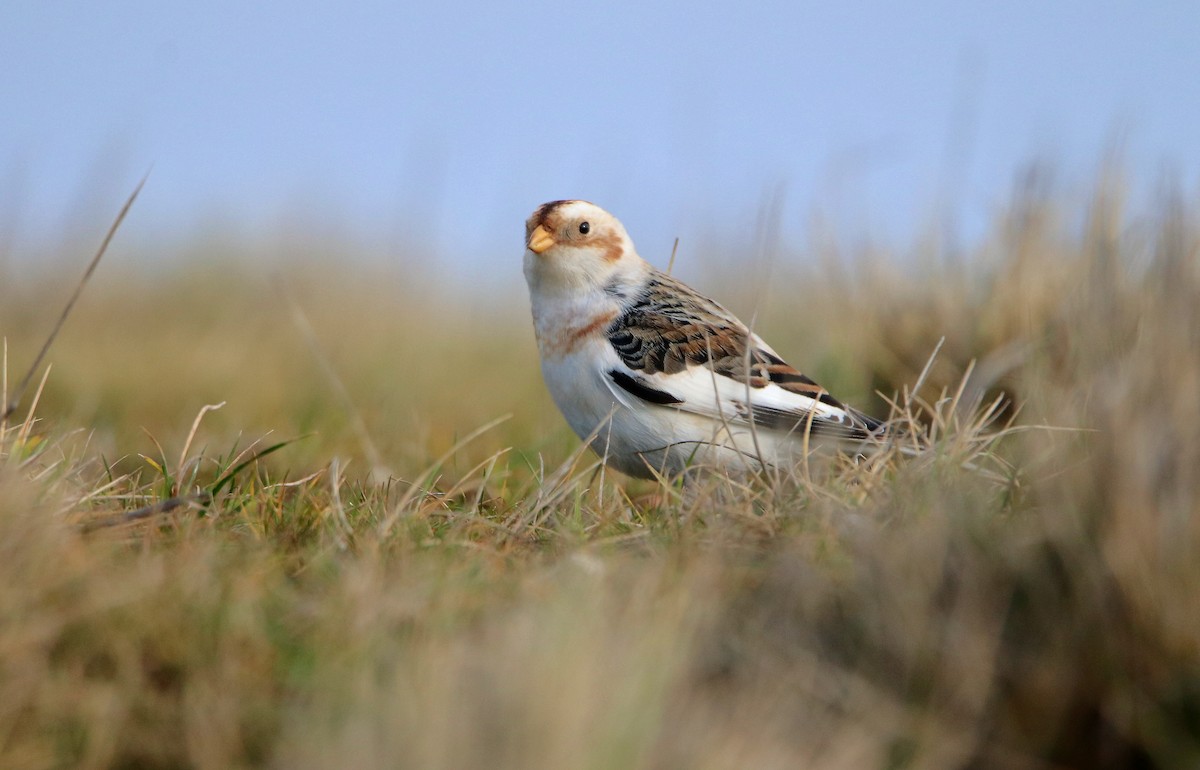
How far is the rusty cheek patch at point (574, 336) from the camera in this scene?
356 centimetres

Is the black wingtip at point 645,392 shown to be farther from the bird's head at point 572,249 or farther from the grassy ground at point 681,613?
the grassy ground at point 681,613

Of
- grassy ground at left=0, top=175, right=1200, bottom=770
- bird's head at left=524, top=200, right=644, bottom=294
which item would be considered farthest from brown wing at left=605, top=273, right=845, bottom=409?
grassy ground at left=0, top=175, right=1200, bottom=770

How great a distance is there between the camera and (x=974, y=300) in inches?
198

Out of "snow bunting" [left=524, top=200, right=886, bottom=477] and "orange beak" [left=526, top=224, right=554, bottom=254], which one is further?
"orange beak" [left=526, top=224, right=554, bottom=254]

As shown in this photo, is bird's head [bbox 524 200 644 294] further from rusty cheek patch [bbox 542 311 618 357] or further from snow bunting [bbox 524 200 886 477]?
rusty cheek patch [bbox 542 311 618 357]

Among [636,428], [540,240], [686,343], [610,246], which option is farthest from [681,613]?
[610,246]

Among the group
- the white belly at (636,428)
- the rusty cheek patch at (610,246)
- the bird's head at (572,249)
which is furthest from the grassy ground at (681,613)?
the rusty cheek patch at (610,246)

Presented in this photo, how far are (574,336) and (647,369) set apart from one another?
30 centimetres

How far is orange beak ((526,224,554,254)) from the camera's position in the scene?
3.69 metres

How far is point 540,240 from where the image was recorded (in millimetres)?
3715

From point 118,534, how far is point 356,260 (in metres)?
7.94

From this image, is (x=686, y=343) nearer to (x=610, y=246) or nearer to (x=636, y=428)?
(x=636, y=428)

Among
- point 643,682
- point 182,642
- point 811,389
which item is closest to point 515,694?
point 643,682

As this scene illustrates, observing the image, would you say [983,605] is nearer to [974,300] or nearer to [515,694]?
[515,694]
